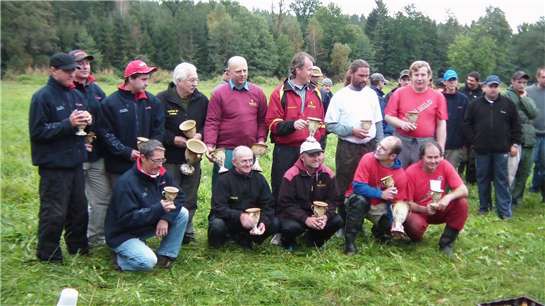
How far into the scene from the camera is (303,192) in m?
5.57

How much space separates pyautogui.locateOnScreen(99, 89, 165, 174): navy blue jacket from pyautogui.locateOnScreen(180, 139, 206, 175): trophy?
1.08ft

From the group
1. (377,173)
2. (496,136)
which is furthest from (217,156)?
(496,136)

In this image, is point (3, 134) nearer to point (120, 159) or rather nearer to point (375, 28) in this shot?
point (120, 159)

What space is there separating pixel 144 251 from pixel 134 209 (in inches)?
16.3

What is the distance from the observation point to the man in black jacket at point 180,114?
560cm

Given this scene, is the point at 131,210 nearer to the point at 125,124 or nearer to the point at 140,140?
the point at 140,140

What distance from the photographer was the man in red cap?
17.1 feet

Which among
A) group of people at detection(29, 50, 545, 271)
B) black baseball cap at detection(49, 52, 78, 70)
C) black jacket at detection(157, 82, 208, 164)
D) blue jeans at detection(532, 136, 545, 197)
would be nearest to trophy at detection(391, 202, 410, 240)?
group of people at detection(29, 50, 545, 271)

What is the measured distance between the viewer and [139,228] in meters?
4.98

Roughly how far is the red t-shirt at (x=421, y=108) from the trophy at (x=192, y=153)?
2.40 meters

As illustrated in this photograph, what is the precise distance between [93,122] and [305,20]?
51.4 metres

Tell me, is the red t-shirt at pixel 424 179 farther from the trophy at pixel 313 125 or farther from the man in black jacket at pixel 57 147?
the man in black jacket at pixel 57 147

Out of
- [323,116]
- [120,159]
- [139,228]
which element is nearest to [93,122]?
[120,159]

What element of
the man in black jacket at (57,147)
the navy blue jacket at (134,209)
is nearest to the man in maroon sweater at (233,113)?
the navy blue jacket at (134,209)
